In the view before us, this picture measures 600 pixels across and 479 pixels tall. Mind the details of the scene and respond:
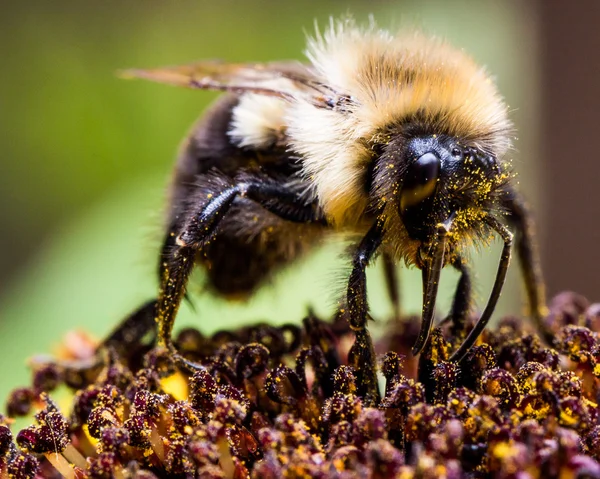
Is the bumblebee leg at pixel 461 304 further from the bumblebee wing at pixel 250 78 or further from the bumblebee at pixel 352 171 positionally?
the bumblebee wing at pixel 250 78

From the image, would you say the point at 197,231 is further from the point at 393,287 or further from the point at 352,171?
the point at 393,287

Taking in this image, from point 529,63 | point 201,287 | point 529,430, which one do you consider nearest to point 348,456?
point 529,430

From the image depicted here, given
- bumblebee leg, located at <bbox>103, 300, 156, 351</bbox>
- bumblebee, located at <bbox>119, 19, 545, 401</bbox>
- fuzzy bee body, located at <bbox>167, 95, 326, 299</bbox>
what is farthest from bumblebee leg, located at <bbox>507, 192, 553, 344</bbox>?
bumblebee leg, located at <bbox>103, 300, 156, 351</bbox>

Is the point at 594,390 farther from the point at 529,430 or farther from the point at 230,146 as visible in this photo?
the point at 230,146

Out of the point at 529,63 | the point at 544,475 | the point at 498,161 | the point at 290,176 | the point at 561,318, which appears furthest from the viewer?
the point at 529,63

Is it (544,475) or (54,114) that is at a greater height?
(54,114)

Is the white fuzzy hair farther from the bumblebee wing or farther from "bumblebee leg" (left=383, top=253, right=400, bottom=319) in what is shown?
"bumblebee leg" (left=383, top=253, right=400, bottom=319)
